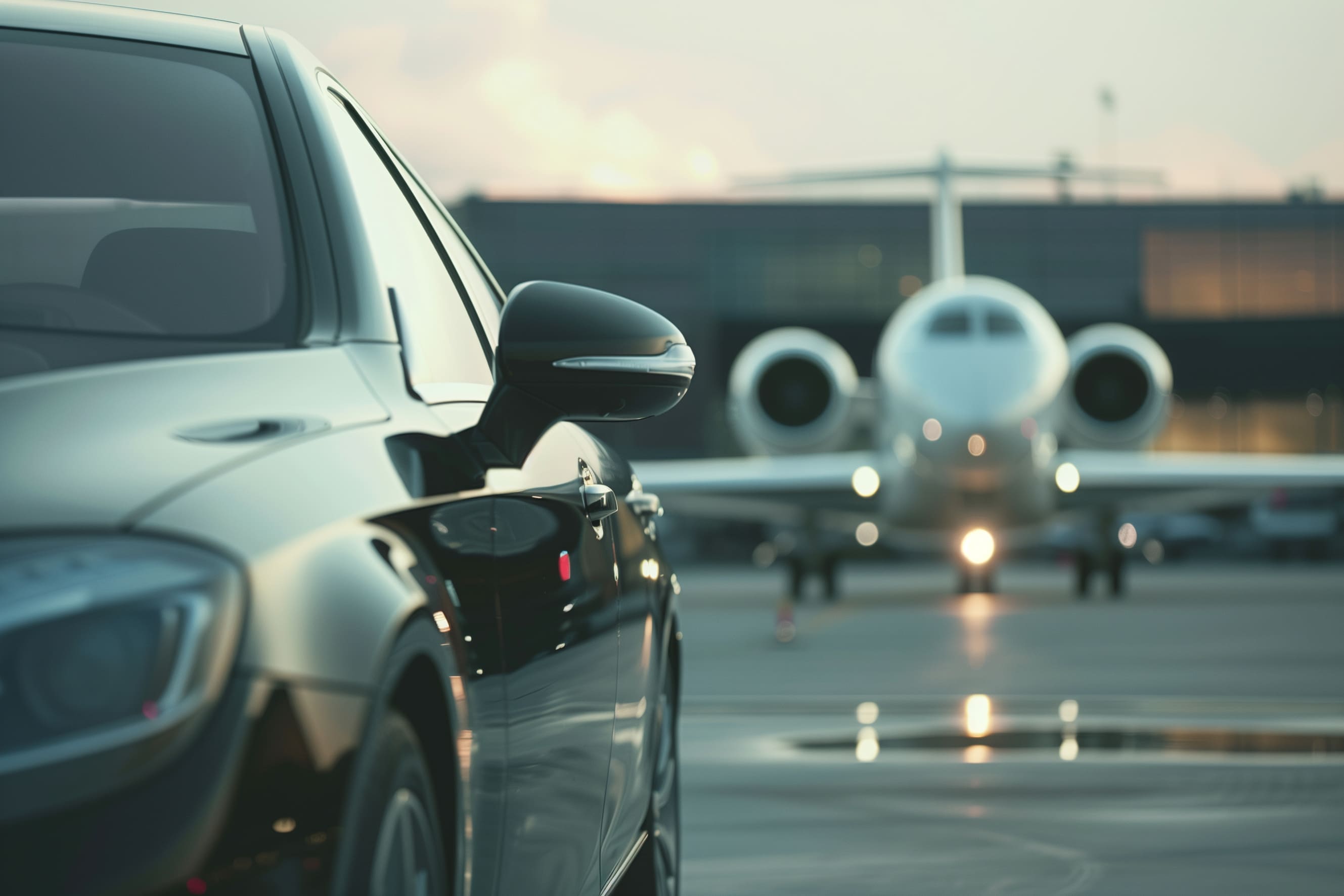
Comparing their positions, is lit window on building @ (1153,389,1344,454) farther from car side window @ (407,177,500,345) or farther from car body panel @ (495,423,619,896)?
car body panel @ (495,423,619,896)

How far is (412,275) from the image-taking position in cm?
264

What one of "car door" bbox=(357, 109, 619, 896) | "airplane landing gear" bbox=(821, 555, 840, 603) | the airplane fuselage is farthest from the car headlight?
"airplane landing gear" bbox=(821, 555, 840, 603)

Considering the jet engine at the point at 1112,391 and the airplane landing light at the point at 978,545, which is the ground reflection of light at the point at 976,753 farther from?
the jet engine at the point at 1112,391

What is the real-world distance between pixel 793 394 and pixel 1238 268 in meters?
40.2

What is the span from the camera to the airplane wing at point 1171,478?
23094mm

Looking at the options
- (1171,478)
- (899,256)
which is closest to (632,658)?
(1171,478)

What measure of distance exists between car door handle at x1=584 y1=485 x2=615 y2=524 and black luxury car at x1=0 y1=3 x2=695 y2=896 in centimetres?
1

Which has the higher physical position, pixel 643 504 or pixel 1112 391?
pixel 643 504

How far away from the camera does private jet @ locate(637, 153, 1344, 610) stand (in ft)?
67.6

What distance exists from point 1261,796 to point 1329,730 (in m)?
2.36

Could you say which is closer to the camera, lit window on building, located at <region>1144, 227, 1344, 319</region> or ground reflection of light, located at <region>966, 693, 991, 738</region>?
ground reflection of light, located at <region>966, 693, 991, 738</region>

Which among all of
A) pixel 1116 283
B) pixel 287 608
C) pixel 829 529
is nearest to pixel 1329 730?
pixel 287 608

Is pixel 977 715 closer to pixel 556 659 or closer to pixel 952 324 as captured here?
pixel 556 659

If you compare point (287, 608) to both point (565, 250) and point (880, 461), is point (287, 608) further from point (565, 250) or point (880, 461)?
point (565, 250)
